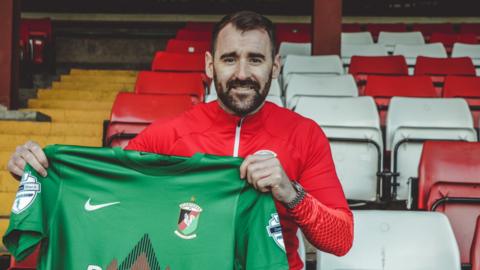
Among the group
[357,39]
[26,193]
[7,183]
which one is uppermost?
[357,39]

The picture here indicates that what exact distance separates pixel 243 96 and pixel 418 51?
4956mm

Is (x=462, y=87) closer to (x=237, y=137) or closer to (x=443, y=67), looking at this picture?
(x=443, y=67)

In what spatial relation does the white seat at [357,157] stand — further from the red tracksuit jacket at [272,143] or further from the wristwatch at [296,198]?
the wristwatch at [296,198]

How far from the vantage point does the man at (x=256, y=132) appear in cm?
161

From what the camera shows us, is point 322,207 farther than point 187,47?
No

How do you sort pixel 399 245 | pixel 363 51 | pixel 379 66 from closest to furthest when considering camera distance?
pixel 399 245 < pixel 379 66 < pixel 363 51

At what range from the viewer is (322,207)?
5.00 feet

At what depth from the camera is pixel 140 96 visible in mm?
3617

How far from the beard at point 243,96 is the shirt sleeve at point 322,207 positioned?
20 cm

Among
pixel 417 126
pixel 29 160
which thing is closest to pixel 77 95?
pixel 417 126

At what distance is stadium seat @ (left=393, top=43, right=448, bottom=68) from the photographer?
6042 mm

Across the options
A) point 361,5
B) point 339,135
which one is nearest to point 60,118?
point 339,135

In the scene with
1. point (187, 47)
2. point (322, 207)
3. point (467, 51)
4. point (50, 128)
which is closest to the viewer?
point (322, 207)

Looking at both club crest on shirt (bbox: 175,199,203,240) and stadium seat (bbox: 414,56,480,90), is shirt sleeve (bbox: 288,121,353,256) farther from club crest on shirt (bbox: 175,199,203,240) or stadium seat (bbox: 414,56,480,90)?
stadium seat (bbox: 414,56,480,90)
